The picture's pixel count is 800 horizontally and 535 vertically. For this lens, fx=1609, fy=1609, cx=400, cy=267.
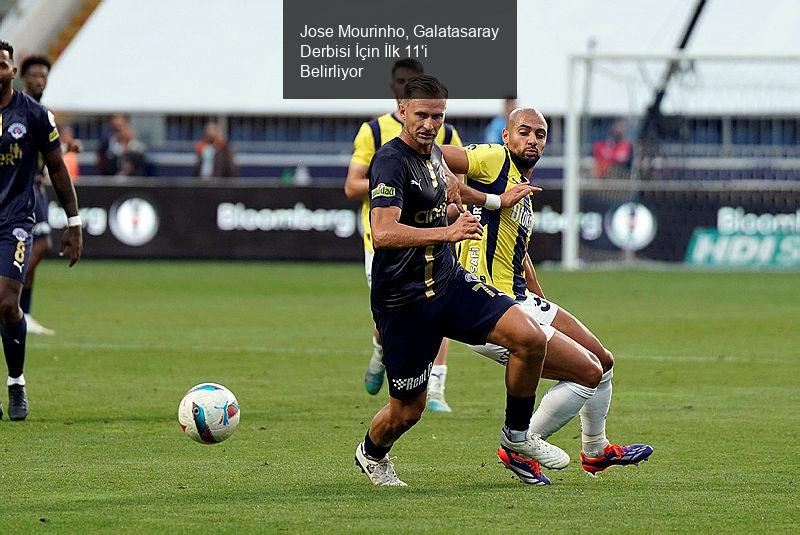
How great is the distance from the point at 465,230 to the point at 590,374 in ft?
4.01

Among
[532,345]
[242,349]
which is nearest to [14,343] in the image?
[532,345]

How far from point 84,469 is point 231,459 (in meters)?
0.80

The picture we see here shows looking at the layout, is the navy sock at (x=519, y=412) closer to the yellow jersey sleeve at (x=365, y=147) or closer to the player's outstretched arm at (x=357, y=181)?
the player's outstretched arm at (x=357, y=181)

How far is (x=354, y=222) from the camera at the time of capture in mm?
27016

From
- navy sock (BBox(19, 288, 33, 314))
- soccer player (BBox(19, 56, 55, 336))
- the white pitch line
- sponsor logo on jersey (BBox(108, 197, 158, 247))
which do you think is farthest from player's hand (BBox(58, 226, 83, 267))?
sponsor logo on jersey (BBox(108, 197, 158, 247))

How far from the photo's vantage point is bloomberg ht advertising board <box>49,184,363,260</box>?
27.1 meters

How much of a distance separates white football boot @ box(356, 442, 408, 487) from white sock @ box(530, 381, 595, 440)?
0.84m

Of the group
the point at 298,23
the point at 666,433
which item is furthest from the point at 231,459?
the point at 298,23

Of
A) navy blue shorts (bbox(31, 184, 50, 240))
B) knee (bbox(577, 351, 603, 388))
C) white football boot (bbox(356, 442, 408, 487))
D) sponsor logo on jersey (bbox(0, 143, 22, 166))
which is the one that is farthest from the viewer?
navy blue shorts (bbox(31, 184, 50, 240))

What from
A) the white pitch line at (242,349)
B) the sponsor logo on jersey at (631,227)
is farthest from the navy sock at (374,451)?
the sponsor logo on jersey at (631,227)

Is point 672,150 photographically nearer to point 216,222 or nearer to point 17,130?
point 216,222

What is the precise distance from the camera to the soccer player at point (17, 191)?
9961mm

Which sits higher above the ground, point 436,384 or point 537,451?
point 537,451

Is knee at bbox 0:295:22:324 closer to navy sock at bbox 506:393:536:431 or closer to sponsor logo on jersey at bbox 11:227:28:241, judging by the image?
sponsor logo on jersey at bbox 11:227:28:241
